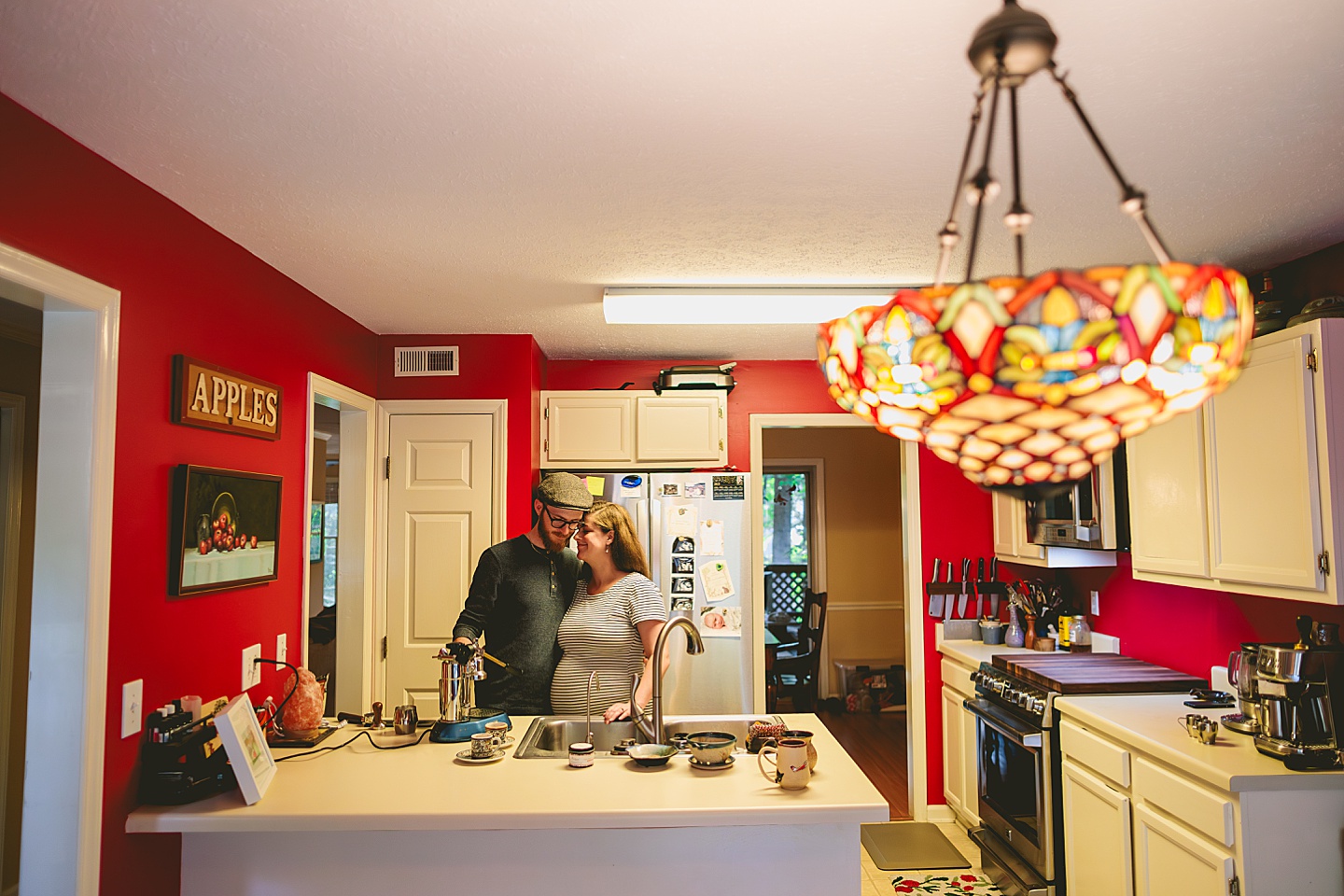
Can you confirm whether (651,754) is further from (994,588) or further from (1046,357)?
(994,588)

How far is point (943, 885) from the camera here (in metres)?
3.73

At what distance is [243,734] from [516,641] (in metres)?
1.18

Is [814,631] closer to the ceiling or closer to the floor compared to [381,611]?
closer to the floor

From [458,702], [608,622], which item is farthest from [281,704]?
[608,622]

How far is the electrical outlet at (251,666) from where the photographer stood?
278 centimetres

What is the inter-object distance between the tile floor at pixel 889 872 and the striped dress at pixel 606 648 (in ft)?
3.97

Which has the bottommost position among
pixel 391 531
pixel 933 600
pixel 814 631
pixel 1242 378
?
pixel 814 631

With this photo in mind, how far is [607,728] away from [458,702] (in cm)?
50

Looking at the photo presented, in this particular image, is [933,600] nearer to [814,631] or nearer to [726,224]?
[814,631]

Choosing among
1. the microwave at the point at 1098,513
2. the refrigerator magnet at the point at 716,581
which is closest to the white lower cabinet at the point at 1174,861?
the microwave at the point at 1098,513

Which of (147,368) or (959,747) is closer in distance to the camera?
(147,368)

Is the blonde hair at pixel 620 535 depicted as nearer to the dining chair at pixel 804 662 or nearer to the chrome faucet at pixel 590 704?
the chrome faucet at pixel 590 704

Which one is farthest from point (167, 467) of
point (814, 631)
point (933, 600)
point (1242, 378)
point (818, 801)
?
point (814, 631)

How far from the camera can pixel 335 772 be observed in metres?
2.47
